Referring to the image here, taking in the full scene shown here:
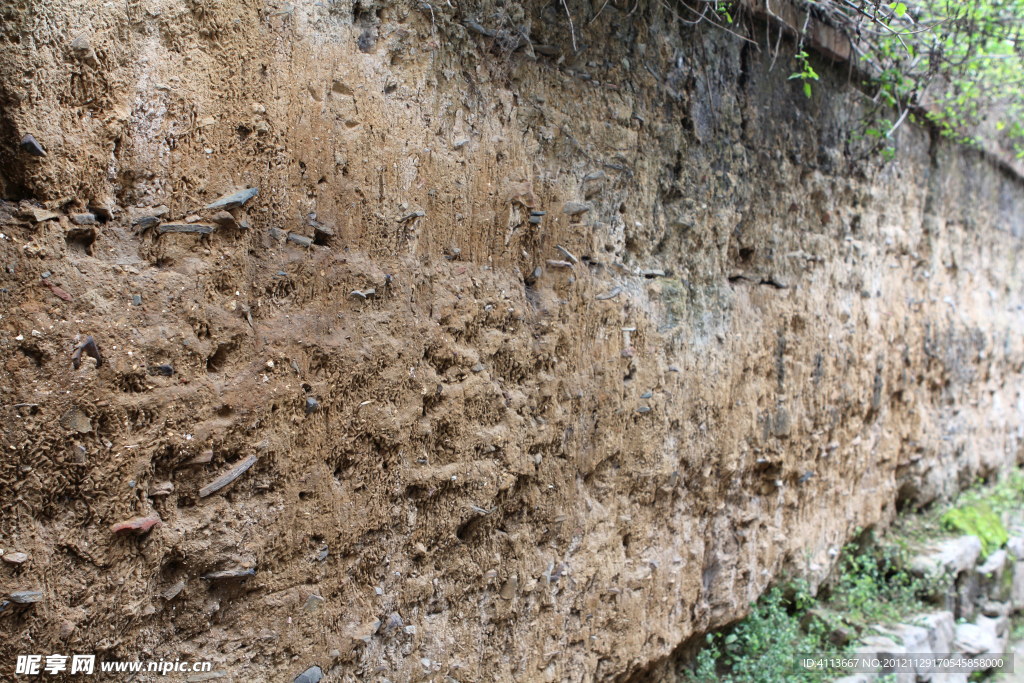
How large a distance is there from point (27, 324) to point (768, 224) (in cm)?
268

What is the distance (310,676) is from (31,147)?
132cm

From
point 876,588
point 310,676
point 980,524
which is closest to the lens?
point 310,676

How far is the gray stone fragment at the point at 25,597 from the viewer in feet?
4.21

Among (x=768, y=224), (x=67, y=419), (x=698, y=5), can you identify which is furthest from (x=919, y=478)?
(x=67, y=419)

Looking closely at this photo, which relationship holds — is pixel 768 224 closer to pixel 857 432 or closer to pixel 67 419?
pixel 857 432

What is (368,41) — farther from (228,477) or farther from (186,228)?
(228,477)

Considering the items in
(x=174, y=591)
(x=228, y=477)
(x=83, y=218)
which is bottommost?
(x=174, y=591)

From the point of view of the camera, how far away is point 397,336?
176 centimetres

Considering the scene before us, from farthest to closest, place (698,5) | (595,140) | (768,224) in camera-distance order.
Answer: (768,224)
(698,5)
(595,140)

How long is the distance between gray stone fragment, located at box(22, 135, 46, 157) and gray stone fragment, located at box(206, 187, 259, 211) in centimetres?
32

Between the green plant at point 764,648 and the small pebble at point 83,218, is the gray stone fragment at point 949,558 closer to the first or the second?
the green plant at point 764,648

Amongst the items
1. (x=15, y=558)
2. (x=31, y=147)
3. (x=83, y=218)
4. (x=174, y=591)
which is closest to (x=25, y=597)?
(x=15, y=558)

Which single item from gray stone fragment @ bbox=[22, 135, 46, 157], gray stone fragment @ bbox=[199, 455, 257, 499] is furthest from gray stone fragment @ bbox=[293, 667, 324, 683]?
gray stone fragment @ bbox=[22, 135, 46, 157]

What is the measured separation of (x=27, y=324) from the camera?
131 centimetres
